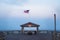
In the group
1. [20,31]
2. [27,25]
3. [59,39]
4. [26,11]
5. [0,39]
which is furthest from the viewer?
[20,31]

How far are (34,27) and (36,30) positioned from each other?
76cm

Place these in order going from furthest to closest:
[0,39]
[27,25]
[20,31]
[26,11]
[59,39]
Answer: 1. [20,31]
2. [27,25]
3. [26,11]
4. [59,39]
5. [0,39]

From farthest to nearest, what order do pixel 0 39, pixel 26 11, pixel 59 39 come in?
pixel 26 11
pixel 59 39
pixel 0 39

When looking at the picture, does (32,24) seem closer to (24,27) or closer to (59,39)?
(24,27)

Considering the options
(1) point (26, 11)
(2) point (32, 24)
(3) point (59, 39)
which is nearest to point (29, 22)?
(2) point (32, 24)

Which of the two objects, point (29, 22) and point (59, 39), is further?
point (29, 22)

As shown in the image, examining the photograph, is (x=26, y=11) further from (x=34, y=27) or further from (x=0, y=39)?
(x=0, y=39)

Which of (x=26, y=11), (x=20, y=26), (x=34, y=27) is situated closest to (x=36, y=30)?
(x=34, y=27)

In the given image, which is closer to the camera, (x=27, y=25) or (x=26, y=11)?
(x=26, y=11)

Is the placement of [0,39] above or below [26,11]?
below

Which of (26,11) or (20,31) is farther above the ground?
(26,11)

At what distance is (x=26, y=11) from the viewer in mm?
27812

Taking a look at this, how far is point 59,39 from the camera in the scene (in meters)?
17.5

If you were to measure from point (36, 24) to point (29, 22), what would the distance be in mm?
1506
